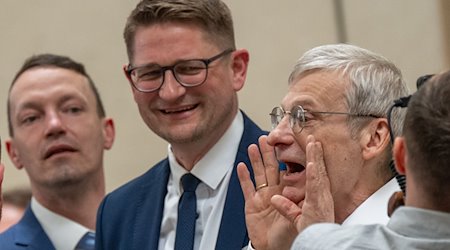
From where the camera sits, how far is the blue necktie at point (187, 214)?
11.5 feet

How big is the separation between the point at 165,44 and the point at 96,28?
2.54m

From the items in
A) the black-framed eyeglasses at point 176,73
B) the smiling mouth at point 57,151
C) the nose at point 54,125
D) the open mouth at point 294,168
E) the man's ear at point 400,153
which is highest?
the man's ear at point 400,153

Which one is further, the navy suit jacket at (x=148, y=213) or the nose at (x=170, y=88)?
the nose at (x=170, y=88)

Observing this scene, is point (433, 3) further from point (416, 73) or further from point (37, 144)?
point (37, 144)

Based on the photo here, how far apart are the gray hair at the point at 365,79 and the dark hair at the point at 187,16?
2.36 ft

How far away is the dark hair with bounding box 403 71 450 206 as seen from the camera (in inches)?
86.0

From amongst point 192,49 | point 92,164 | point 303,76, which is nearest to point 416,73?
point 92,164

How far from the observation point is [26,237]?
434 cm

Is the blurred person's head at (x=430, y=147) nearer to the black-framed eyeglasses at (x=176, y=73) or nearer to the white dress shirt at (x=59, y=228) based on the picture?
the black-framed eyeglasses at (x=176, y=73)

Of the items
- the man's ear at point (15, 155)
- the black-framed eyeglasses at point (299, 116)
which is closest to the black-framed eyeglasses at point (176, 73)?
the black-framed eyeglasses at point (299, 116)

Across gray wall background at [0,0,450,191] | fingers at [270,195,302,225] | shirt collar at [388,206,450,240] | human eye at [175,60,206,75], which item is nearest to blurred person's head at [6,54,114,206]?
human eye at [175,60,206,75]

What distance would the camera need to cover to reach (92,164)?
15.1 feet

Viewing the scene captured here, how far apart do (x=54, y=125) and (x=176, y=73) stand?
0.99 metres

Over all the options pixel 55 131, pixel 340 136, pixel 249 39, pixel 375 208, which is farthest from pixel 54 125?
pixel 375 208
